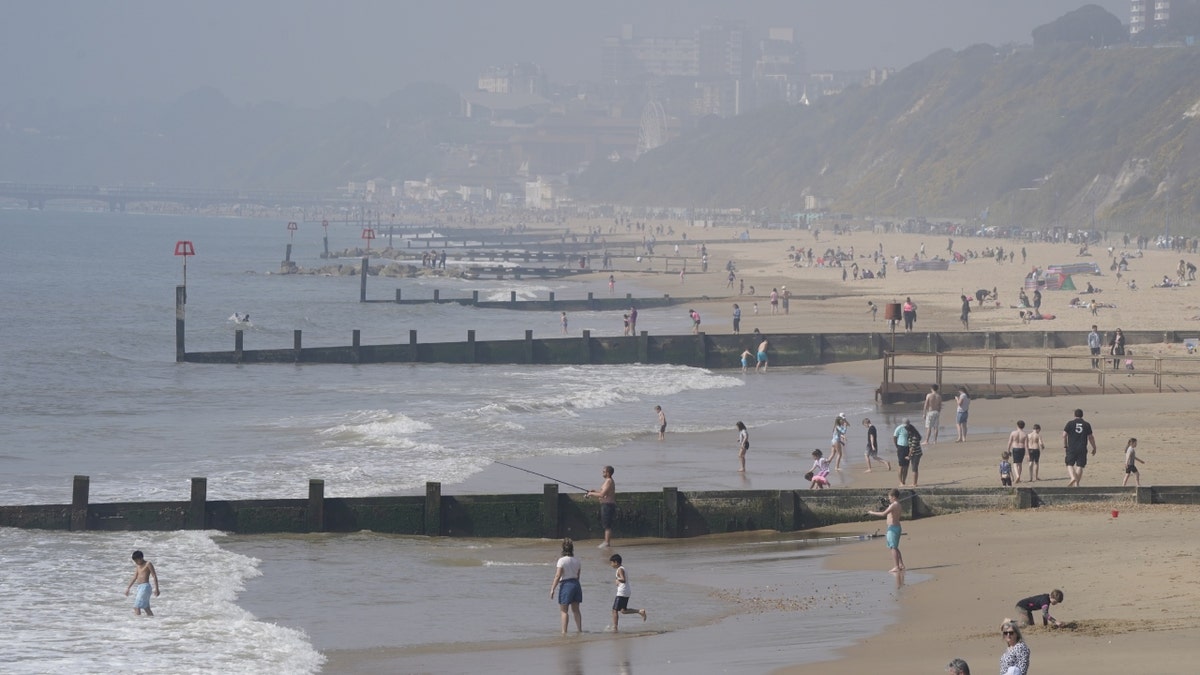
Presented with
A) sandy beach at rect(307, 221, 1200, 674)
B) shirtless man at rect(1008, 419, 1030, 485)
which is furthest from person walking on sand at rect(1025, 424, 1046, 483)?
sandy beach at rect(307, 221, 1200, 674)

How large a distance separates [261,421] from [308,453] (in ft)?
19.3

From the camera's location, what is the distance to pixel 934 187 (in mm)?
178375

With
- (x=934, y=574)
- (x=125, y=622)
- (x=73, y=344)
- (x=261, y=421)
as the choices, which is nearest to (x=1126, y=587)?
(x=934, y=574)

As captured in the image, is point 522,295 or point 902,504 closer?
point 902,504

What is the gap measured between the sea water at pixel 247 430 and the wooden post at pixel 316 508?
26 centimetres

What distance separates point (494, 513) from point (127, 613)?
606cm

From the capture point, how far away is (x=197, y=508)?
2298 centimetres

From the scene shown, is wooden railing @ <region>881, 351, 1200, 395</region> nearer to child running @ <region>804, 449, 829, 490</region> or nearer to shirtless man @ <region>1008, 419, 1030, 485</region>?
shirtless man @ <region>1008, 419, 1030, 485</region>

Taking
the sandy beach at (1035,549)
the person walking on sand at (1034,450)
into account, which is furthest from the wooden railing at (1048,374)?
the person walking on sand at (1034,450)

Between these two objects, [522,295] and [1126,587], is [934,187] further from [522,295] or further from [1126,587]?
[1126,587]

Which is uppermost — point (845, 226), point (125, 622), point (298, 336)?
point (845, 226)

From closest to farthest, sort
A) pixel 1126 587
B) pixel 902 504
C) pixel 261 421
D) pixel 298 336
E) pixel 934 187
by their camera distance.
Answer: pixel 1126 587 < pixel 902 504 < pixel 261 421 < pixel 298 336 < pixel 934 187

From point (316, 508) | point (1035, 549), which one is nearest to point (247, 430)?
point (316, 508)

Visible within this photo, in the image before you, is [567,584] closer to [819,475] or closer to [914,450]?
[819,475]
